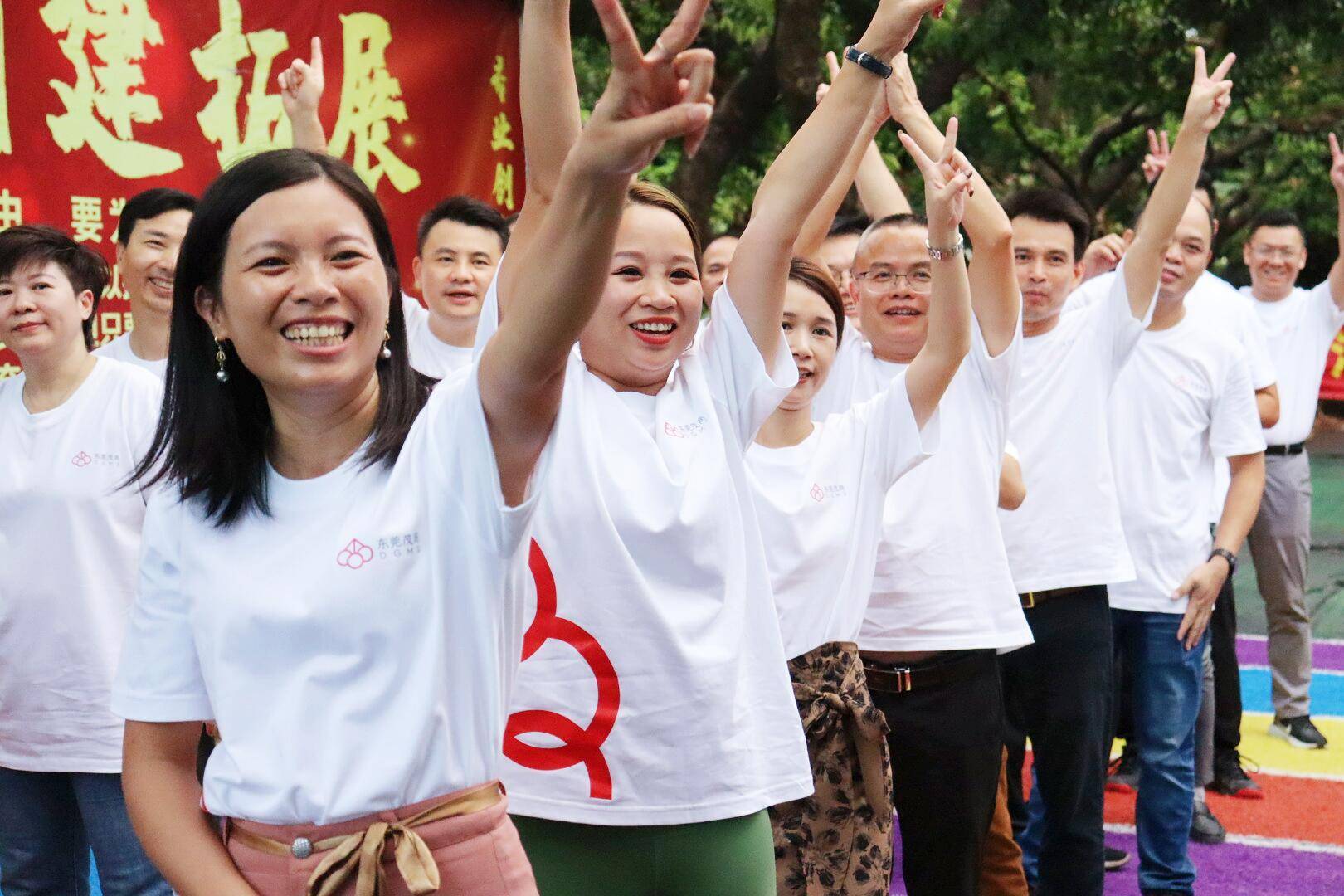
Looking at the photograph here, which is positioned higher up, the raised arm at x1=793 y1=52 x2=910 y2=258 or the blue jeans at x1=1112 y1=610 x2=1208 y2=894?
the raised arm at x1=793 y1=52 x2=910 y2=258

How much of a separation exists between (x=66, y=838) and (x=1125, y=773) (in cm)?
400

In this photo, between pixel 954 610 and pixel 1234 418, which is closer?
pixel 954 610

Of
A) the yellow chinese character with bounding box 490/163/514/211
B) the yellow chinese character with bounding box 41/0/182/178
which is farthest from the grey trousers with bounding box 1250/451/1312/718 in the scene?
the yellow chinese character with bounding box 41/0/182/178

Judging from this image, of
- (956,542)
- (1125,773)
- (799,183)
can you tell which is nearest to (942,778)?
(956,542)

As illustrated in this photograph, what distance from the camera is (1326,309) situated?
6.80 metres

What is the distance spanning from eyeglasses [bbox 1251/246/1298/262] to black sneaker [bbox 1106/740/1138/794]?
252cm

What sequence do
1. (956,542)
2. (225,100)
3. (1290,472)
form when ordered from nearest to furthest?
(956,542) → (225,100) → (1290,472)

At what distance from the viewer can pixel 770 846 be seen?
238cm

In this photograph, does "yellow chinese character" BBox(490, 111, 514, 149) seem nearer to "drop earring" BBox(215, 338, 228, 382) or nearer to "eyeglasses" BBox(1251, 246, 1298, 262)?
"eyeglasses" BBox(1251, 246, 1298, 262)

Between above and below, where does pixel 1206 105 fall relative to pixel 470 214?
above

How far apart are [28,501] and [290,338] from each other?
1.86m

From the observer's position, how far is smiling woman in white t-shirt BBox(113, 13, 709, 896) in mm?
1759

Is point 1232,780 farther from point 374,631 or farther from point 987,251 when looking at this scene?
point 374,631

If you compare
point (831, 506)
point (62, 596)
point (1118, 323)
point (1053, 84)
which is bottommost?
point (62, 596)
